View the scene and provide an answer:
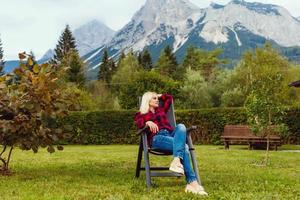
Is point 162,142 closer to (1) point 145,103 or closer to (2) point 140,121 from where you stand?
(2) point 140,121

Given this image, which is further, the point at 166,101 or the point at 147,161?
the point at 166,101

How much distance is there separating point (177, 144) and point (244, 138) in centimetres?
1443

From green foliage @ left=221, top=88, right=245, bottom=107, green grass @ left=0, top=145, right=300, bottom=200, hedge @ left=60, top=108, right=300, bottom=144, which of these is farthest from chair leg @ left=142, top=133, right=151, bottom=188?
green foliage @ left=221, top=88, right=245, bottom=107

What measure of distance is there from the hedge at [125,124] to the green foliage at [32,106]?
53.2 ft

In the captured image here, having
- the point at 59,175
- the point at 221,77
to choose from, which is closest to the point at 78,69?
the point at 221,77

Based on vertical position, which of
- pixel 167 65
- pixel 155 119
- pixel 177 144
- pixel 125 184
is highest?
pixel 167 65

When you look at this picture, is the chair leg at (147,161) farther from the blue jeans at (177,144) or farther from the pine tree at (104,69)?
the pine tree at (104,69)

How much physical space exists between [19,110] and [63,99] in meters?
0.79

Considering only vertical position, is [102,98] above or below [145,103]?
above

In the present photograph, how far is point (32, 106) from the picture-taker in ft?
27.9

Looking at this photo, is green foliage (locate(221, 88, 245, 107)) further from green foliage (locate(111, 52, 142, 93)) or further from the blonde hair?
the blonde hair

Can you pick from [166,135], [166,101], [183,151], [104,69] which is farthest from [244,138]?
[104,69]

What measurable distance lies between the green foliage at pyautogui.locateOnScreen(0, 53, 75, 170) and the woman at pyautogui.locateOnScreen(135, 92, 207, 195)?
5.81 feet

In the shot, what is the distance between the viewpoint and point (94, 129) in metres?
26.2
